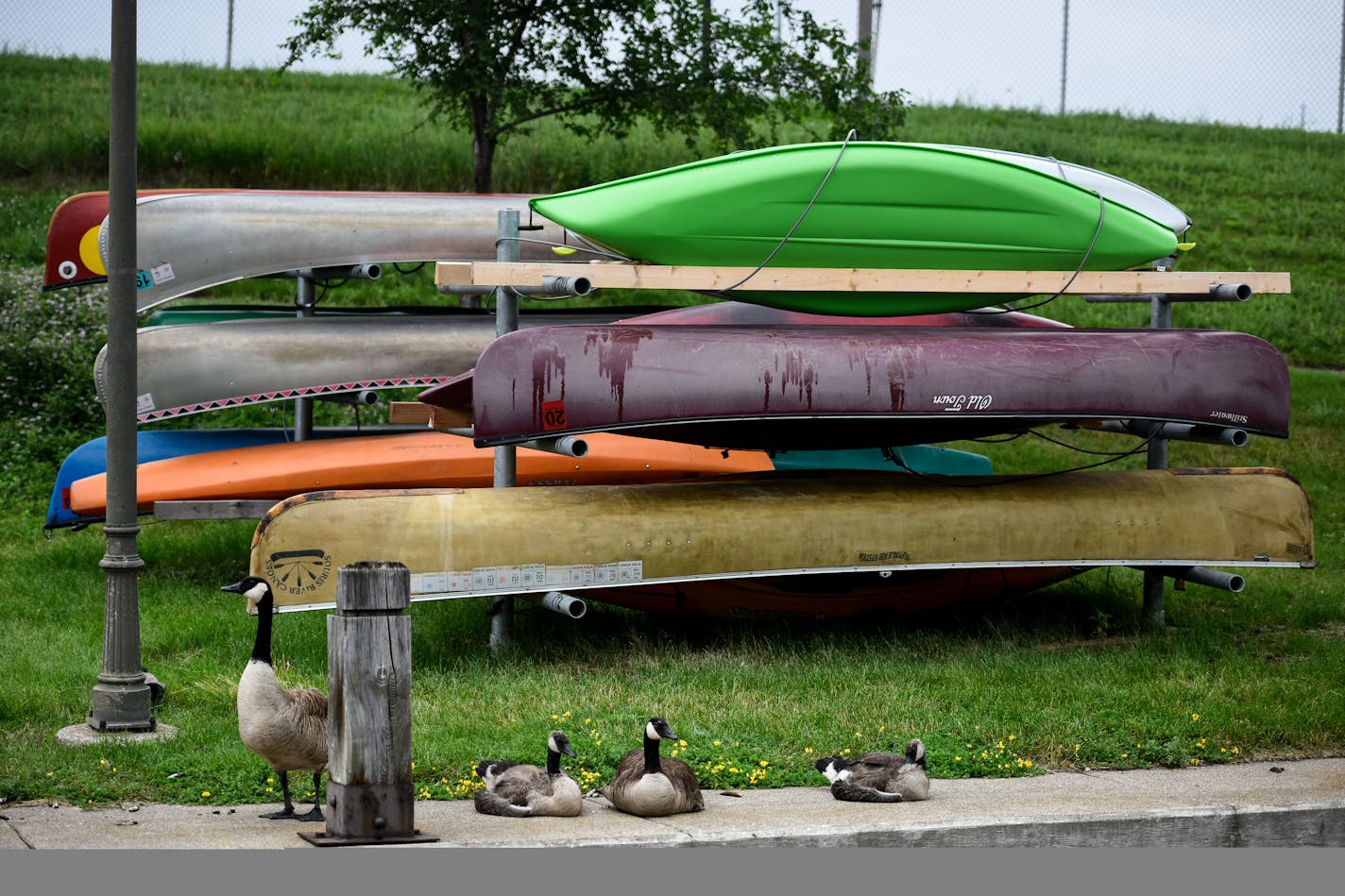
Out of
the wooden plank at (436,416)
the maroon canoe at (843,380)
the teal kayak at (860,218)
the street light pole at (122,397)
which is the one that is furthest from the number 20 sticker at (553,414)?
the street light pole at (122,397)

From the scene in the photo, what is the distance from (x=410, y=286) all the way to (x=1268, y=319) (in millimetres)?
10053

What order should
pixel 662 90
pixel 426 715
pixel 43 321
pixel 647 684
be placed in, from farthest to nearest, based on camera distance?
1. pixel 43 321
2. pixel 662 90
3. pixel 647 684
4. pixel 426 715

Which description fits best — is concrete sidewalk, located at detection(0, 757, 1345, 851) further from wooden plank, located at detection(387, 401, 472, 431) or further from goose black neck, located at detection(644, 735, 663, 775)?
wooden plank, located at detection(387, 401, 472, 431)

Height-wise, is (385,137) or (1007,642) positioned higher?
(385,137)

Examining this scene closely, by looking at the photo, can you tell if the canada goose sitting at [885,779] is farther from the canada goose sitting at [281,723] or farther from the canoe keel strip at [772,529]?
the canoe keel strip at [772,529]

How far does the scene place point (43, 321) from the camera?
47.2 feet

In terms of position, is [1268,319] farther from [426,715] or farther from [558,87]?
[426,715]

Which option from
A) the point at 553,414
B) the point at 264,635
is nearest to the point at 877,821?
the point at 264,635

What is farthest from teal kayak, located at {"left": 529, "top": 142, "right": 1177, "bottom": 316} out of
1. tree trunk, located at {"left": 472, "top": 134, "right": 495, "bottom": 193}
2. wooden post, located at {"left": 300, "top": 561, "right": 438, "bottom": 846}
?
tree trunk, located at {"left": 472, "top": 134, "right": 495, "bottom": 193}

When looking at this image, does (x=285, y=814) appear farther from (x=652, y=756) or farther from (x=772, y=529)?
(x=772, y=529)

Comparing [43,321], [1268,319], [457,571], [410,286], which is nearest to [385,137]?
[410,286]

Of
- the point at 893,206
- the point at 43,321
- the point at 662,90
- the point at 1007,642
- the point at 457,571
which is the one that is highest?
the point at 662,90

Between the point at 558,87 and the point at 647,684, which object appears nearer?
the point at 647,684

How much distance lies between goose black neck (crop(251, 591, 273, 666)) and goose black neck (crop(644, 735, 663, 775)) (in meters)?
1.43
